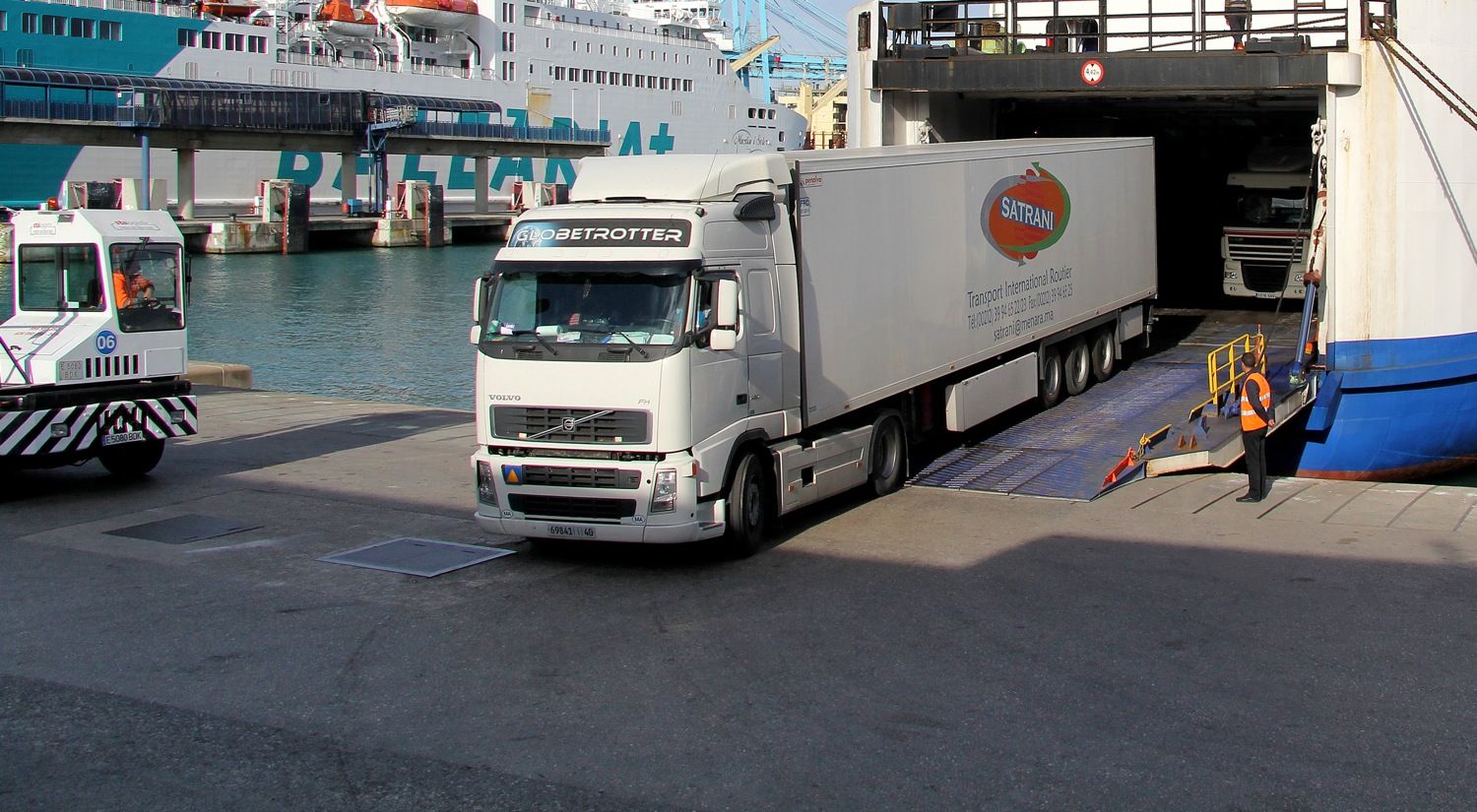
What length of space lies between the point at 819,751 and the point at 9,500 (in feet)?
34.3

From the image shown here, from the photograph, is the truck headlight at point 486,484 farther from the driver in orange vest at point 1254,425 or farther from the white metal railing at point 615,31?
the white metal railing at point 615,31

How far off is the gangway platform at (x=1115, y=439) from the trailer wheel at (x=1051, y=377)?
164 mm

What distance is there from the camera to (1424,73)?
51.8 feet

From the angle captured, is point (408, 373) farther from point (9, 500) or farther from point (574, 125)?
point (574, 125)

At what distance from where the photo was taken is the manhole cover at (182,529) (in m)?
12.4

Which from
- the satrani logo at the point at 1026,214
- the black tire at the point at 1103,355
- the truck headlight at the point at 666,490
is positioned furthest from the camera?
the black tire at the point at 1103,355

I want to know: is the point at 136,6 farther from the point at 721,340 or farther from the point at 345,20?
the point at 721,340

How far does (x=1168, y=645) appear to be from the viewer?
8.95 metres

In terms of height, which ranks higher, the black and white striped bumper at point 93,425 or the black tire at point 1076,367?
the black tire at point 1076,367

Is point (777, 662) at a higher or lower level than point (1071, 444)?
lower

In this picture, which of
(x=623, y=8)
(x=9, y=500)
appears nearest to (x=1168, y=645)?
(x=9, y=500)

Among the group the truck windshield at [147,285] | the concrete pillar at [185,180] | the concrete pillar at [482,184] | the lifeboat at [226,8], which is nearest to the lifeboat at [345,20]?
the lifeboat at [226,8]

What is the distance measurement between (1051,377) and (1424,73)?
536 cm

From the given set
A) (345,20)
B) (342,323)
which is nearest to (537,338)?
(342,323)
